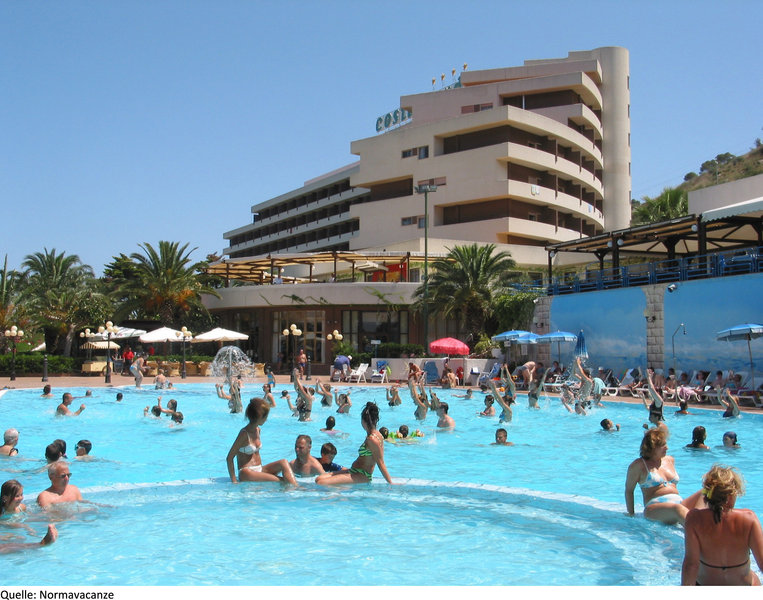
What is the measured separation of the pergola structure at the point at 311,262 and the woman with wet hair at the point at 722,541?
34088 millimetres

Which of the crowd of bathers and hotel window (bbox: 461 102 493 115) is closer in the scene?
the crowd of bathers

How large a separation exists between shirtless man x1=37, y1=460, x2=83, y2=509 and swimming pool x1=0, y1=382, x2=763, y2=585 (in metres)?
0.16

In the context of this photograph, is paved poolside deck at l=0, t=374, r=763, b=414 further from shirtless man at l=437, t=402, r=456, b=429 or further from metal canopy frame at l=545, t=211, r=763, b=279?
shirtless man at l=437, t=402, r=456, b=429

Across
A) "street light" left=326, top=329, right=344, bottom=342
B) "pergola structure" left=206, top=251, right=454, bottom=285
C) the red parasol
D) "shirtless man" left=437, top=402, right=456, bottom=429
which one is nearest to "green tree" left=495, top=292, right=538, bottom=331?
the red parasol

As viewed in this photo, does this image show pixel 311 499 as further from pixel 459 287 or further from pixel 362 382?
pixel 459 287

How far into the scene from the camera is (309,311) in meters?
39.9

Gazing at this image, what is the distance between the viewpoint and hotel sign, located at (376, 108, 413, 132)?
199 feet

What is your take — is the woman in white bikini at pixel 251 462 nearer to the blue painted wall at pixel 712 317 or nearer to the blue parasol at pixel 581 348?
the blue painted wall at pixel 712 317

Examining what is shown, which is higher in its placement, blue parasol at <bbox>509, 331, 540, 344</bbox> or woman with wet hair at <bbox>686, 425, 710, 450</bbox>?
blue parasol at <bbox>509, 331, 540, 344</bbox>

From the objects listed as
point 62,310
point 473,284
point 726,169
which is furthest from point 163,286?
point 726,169

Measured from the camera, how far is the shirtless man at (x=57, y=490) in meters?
7.68

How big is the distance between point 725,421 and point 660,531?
1140 centimetres

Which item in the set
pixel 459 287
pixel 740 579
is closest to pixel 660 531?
pixel 740 579

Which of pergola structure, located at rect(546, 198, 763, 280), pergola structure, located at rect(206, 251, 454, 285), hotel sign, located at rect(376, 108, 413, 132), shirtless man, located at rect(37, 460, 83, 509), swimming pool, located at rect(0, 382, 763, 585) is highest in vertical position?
hotel sign, located at rect(376, 108, 413, 132)
